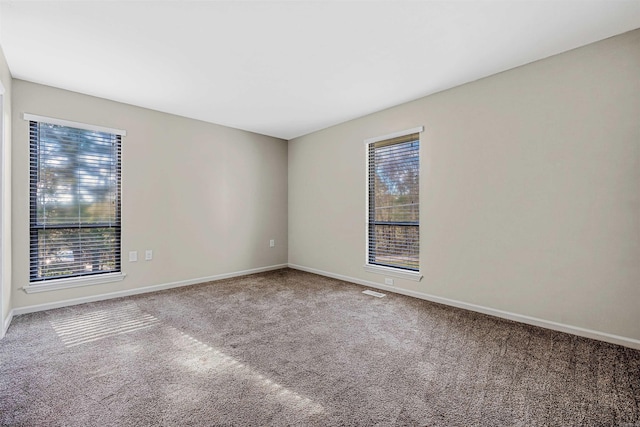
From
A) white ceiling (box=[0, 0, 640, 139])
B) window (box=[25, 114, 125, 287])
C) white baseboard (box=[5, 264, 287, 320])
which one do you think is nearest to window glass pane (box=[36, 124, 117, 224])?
window (box=[25, 114, 125, 287])

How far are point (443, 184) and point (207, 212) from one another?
3445 millimetres

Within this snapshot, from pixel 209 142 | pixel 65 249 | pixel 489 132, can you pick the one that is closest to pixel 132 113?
pixel 209 142

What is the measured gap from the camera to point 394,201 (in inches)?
161

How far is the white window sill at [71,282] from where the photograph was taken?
3.21 metres

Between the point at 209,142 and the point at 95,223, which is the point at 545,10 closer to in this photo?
the point at 209,142

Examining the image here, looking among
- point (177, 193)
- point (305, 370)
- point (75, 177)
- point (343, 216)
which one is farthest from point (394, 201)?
point (75, 177)

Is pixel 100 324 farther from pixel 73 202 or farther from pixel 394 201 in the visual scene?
pixel 394 201

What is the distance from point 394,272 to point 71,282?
3955mm

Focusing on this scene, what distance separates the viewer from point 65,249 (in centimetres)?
343

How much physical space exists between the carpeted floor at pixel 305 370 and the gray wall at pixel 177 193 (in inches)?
39.1

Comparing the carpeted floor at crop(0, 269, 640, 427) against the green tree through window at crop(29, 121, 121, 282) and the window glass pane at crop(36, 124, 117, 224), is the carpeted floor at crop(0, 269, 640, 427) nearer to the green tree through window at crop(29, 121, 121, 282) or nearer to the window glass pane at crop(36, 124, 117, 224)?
the green tree through window at crop(29, 121, 121, 282)

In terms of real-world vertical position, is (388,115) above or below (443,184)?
above

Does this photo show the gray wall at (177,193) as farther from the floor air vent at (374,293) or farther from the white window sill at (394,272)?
the floor air vent at (374,293)

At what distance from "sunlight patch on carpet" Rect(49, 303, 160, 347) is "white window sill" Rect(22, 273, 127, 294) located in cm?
52
